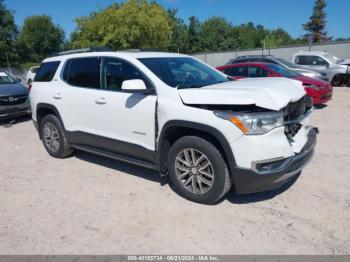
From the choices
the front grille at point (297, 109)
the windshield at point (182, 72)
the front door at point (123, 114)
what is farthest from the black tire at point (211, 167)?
the front grille at point (297, 109)

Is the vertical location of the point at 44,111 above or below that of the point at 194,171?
above

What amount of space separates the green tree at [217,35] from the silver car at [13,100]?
5830 centimetres

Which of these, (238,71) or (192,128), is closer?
(192,128)

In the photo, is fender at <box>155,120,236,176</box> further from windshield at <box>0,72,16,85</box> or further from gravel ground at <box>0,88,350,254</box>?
windshield at <box>0,72,16,85</box>

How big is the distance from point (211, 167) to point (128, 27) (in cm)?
3270

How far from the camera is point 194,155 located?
3.82 meters

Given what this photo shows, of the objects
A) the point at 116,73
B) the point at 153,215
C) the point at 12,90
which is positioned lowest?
the point at 153,215

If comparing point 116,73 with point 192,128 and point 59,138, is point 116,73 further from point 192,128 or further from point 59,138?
point 59,138

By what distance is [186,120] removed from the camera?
371cm

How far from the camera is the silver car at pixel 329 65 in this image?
15.3 m

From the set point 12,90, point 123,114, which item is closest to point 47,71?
point 123,114

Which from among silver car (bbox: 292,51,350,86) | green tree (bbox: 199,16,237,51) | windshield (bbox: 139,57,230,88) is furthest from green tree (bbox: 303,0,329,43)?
windshield (bbox: 139,57,230,88)

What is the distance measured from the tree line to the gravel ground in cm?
3068

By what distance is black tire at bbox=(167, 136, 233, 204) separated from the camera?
11.8 feet
